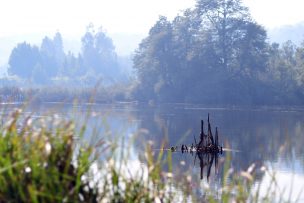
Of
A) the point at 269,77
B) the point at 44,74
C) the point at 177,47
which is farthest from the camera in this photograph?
the point at 44,74

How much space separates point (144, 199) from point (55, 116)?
1023mm

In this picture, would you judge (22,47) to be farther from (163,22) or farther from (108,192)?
(108,192)

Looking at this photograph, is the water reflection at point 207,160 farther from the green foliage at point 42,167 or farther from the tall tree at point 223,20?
the tall tree at point 223,20

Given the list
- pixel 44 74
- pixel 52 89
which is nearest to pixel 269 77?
pixel 52 89

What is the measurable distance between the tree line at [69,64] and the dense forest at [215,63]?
42.3 metres

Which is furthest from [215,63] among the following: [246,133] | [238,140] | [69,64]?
[69,64]

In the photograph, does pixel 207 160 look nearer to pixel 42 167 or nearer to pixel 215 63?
pixel 42 167

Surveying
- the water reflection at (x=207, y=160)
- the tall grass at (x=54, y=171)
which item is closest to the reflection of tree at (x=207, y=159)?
the water reflection at (x=207, y=160)

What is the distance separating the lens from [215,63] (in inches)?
3482

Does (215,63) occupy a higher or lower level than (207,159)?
higher

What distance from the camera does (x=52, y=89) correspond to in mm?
92750

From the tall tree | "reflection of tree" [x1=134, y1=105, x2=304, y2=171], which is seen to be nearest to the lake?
"reflection of tree" [x1=134, y1=105, x2=304, y2=171]

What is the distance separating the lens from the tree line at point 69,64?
145 meters

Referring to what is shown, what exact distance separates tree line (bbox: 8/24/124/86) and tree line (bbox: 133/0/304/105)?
139 feet
